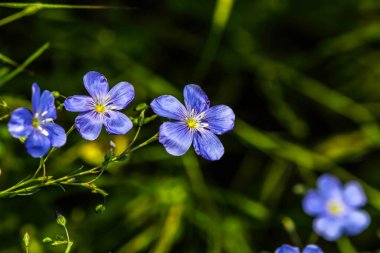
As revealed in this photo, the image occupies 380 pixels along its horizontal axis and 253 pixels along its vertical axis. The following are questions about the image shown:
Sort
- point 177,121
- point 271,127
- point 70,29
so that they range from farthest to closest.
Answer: point 271,127 → point 70,29 → point 177,121

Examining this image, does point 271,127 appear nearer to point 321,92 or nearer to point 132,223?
point 321,92

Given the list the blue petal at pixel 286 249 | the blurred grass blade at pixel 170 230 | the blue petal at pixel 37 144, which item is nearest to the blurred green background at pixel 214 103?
the blurred grass blade at pixel 170 230

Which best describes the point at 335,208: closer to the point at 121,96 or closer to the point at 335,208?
the point at 335,208

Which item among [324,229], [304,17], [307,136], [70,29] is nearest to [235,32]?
[304,17]

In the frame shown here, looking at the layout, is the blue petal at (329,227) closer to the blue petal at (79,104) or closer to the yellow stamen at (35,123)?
the blue petal at (79,104)

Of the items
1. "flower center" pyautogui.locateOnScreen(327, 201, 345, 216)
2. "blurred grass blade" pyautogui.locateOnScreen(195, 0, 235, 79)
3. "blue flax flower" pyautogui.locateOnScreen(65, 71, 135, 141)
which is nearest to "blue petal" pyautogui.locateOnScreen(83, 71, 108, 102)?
"blue flax flower" pyautogui.locateOnScreen(65, 71, 135, 141)

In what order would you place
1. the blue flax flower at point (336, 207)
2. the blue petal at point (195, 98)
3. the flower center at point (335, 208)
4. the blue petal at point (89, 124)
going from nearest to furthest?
the blue petal at point (89, 124)
the blue petal at point (195, 98)
the blue flax flower at point (336, 207)
the flower center at point (335, 208)

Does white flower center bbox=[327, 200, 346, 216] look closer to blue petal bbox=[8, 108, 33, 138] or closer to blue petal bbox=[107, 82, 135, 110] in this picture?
blue petal bbox=[107, 82, 135, 110]
